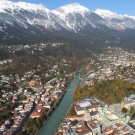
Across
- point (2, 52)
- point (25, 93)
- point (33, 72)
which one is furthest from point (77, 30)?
point (25, 93)

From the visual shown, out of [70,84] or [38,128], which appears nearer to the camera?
[38,128]

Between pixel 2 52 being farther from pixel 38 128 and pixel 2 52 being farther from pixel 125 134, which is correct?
pixel 125 134

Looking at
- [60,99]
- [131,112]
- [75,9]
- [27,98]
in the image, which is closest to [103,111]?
[131,112]

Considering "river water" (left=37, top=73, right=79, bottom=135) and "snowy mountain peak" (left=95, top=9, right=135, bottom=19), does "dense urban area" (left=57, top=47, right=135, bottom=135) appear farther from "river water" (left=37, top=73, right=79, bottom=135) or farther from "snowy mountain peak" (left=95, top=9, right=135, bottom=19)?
"snowy mountain peak" (left=95, top=9, right=135, bottom=19)

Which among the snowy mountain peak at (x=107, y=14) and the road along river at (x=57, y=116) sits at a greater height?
the snowy mountain peak at (x=107, y=14)

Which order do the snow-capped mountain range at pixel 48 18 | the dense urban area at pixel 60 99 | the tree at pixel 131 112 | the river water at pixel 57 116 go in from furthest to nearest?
1. the snow-capped mountain range at pixel 48 18
2. the tree at pixel 131 112
3. the river water at pixel 57 116
4. the dense urban area at pixel 60 99

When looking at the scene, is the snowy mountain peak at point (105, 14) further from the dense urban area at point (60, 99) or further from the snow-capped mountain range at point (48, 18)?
the dense urban area at point (60, 99)

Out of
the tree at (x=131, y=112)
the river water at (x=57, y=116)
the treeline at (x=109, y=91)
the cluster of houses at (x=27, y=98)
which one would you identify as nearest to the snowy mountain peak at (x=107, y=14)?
the cluster of houses at (x=27, y=98)

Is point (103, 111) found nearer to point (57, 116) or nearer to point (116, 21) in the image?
point (57, 116)
